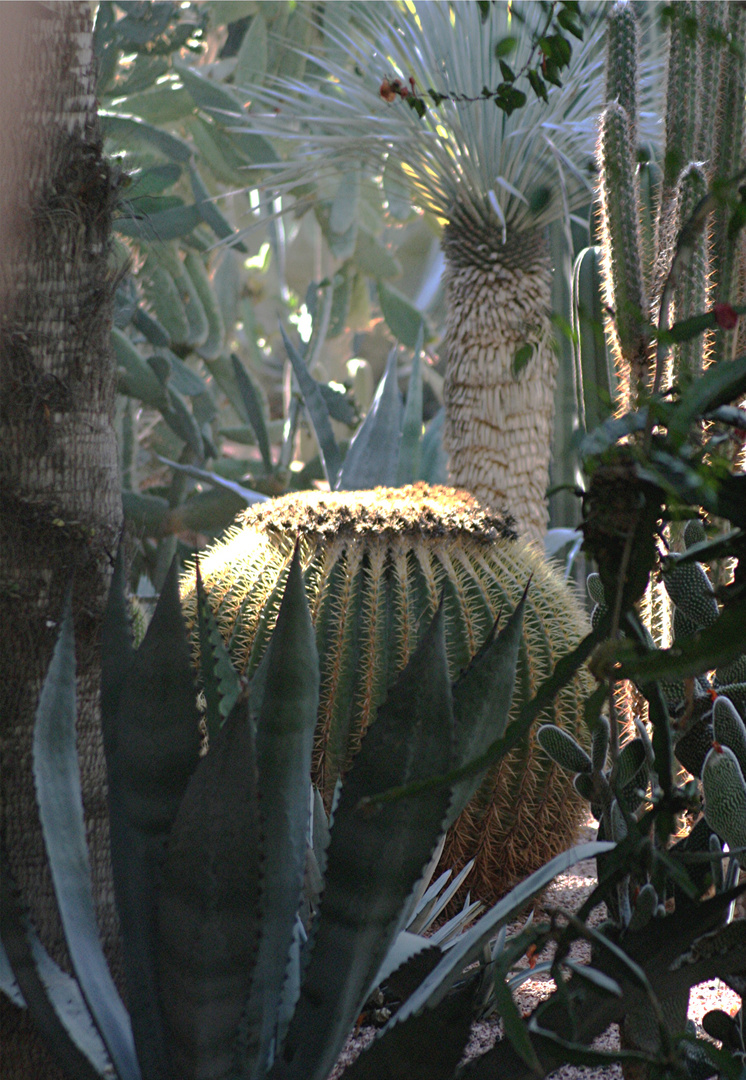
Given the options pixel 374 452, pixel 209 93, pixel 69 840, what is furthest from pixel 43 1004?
pixel 209 93

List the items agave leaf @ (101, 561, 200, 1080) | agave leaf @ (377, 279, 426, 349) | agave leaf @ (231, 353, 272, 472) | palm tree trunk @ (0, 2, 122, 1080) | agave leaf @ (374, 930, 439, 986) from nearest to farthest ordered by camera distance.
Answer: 1. agave leaf @ (101, 561, 200, 1080)
2. agave leaf @ (374, 930, 439, 986)
3. palm tree trunk @ (0, 2, 122, 1080)
4. agave leaf @ (231, 353, 272, 472)
5. agave leaf @ (377, 279, 426, 349)

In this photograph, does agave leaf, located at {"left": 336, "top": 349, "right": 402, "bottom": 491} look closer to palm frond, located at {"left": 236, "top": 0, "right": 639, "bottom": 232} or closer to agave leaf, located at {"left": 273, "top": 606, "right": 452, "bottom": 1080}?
palm frond, located at {"left": 236, "top": 0, "right": 639, "bottom": 232}

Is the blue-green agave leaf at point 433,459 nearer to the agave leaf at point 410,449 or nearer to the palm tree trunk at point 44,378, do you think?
the agave leaf at point 410,449

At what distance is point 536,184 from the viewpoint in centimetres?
289

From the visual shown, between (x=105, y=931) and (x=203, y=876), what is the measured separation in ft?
1.73

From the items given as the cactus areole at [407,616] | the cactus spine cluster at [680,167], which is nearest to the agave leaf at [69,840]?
the cactus areole at [407,616]

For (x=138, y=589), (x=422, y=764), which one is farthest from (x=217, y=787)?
(x=138, y=589)

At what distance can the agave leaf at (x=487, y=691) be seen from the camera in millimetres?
1052

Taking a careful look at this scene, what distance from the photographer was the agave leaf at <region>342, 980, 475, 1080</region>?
0.92 meters

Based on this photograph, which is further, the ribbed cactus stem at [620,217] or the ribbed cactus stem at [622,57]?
the ribbed cactus stem at [622,57]

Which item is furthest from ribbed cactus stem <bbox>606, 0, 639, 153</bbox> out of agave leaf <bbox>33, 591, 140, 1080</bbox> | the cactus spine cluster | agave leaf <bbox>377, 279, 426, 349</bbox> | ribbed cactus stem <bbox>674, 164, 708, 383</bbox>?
agave leaf <bbox>377, 279, 426, 349</bbox>

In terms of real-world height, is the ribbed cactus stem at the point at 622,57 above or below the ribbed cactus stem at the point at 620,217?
above

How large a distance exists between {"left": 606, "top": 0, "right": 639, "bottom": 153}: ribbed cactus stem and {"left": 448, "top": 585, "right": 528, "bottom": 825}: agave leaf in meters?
1.11

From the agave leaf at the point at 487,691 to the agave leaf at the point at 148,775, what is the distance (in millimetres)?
276
